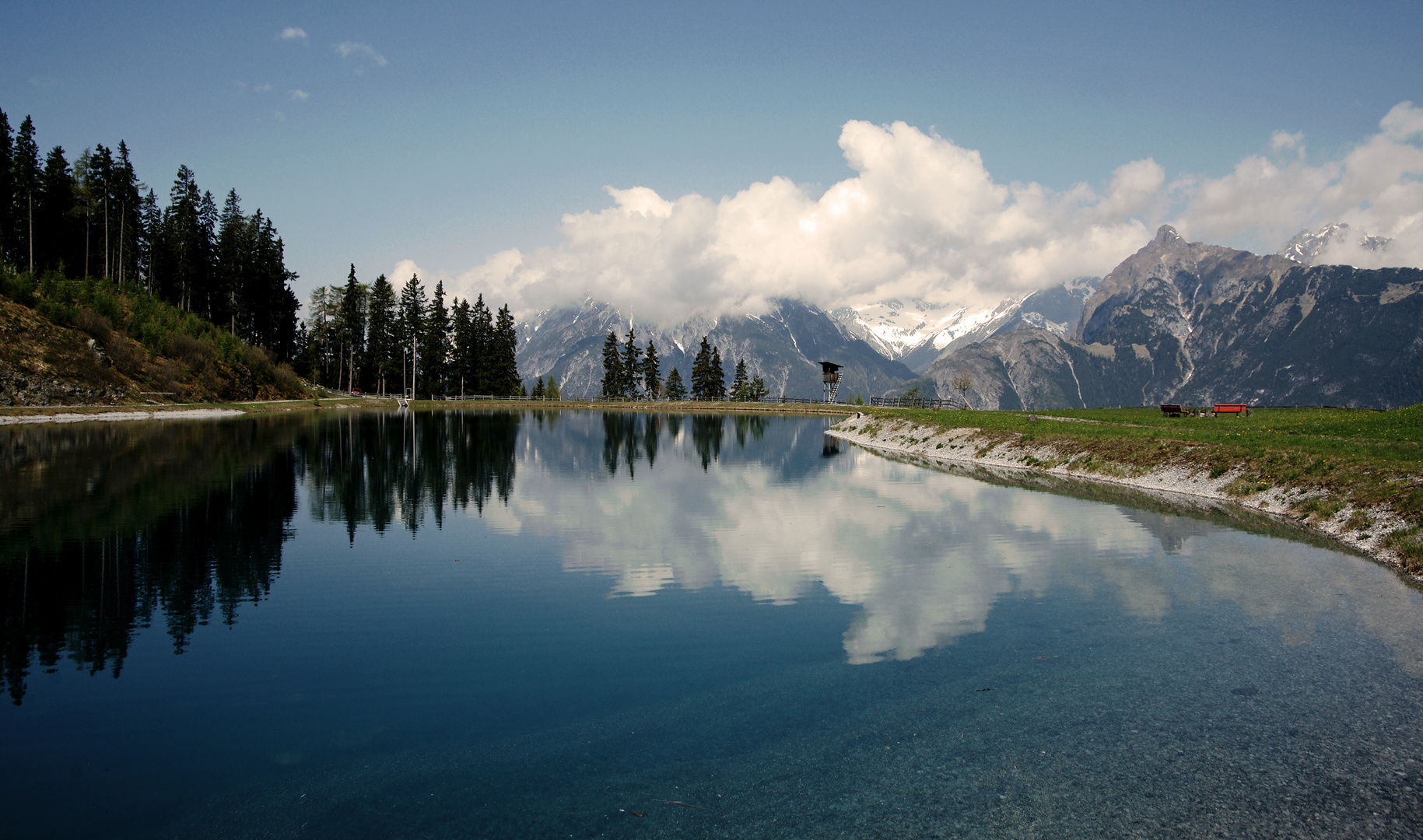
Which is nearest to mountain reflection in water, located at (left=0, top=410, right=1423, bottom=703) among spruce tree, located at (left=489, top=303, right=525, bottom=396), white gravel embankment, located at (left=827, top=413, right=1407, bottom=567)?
white gravel embankment, located at (left=827, top=413, right=1407, bottom=567)

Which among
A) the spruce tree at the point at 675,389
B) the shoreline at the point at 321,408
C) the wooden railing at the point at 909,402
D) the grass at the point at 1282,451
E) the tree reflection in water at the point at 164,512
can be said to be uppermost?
the spruce tree at the point at 675,389

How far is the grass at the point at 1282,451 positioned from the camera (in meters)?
24.9

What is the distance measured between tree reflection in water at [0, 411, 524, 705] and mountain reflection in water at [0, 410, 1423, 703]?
88 millimetres

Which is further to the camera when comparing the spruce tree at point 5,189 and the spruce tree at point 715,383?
the spruce tree at point 715,383

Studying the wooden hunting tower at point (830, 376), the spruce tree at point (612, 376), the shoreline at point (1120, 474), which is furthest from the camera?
the spruce tree at point (612, 376)

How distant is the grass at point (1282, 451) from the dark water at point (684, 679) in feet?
17.0

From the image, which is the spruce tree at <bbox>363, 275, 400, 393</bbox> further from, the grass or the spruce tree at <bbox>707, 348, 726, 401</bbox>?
the grass

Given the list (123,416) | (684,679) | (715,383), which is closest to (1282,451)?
(684,679)

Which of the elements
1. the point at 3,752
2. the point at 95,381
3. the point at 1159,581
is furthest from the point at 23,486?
the point at 95,381

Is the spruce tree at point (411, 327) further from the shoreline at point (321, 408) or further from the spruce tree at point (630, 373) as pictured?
the spruce tree at point (630, 373)

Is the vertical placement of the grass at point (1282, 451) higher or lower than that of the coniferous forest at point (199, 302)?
lower

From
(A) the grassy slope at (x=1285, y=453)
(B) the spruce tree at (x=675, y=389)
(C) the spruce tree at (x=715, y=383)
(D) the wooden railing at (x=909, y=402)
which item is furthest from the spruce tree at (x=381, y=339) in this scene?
(A) the grassy slope at (x=1285, y=453)

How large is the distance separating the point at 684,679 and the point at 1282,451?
34.0 metres

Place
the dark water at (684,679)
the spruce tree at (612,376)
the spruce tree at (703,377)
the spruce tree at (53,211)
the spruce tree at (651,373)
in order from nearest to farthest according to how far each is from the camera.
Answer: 1. the dark water at (684,679)
2. the spruce tree at (53,211)
3. the spruce tree at (612,376)
4. the spruce tree at (651,373)
5. the spruce tree at (703,377)
